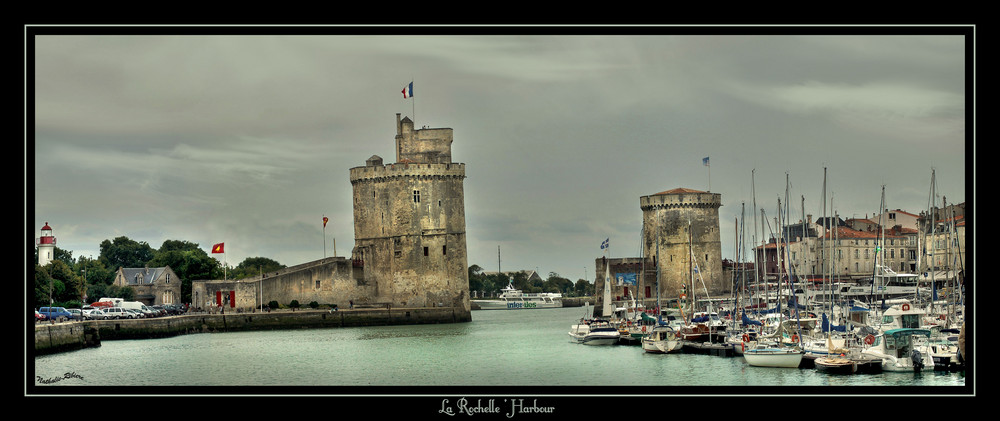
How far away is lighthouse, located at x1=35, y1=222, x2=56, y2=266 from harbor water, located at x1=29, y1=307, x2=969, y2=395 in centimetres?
1318

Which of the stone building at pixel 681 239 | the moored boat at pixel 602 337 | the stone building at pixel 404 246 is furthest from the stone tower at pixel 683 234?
the moored boat at pixel 602 337

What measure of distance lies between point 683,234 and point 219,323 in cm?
3235

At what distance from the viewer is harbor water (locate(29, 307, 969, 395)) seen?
26375mm

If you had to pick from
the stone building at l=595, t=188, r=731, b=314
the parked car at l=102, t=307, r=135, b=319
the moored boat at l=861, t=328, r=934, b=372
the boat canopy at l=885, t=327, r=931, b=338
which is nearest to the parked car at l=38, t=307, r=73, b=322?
the parked car at l=102, t=307, r=135, b=319

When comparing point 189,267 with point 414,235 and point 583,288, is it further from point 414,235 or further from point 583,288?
point 583,288

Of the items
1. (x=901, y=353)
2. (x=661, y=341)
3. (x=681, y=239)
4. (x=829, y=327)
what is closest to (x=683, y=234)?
(x=681, y=239)

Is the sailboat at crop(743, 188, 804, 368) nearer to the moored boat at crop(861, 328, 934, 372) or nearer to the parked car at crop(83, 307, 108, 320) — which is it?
the moored boat at crop(861, 328, 934, 372)

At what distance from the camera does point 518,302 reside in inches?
4200

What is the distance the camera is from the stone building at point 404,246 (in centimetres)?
5816

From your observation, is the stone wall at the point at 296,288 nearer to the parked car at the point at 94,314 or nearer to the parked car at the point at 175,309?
the parked car at the point at 175,309

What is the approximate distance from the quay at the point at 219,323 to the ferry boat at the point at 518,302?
151 feet

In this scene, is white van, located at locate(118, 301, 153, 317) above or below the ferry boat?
above
